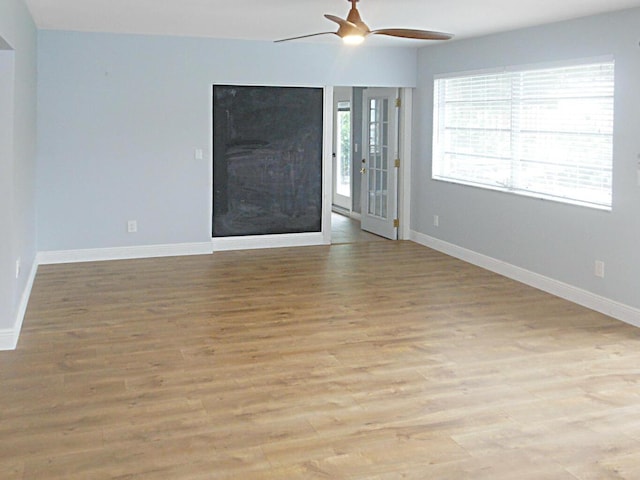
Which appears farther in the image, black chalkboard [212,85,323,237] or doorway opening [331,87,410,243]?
doorway opening [331,87,410,243]

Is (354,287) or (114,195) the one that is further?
(114,195)

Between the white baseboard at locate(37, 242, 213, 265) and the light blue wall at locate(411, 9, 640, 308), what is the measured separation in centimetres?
279

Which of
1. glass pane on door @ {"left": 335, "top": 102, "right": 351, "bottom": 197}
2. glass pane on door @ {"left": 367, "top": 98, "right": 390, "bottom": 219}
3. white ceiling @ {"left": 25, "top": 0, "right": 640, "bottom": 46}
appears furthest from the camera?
glass pane on door @ {"left": 335, "top": 102, "right": 351, "bottom": 197}

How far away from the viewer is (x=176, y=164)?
25.5 feet

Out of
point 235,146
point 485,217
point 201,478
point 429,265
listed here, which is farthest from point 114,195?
point 201,478

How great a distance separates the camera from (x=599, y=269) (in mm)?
5789

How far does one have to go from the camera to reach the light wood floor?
3158 mm

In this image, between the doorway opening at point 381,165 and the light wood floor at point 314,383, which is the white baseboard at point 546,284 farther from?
the doorway opening at point 381,165

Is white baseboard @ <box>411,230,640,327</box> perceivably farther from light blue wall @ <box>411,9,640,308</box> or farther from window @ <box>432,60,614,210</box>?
window @ <box>432,60,614,210</box>

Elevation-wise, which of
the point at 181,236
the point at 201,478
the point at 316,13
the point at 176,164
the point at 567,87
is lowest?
the point at 201,478

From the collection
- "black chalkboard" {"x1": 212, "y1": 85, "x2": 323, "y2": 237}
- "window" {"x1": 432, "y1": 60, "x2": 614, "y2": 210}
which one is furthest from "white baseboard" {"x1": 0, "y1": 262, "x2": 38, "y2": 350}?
"window" {"x1": 432, "y1": 60, "x2": 614, "y2": 210}

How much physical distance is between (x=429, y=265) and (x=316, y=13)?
9.57 feet

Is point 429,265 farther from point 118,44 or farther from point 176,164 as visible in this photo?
point 118,44

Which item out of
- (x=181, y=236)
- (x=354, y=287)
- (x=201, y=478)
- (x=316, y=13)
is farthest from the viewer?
(x=181, y=236)
